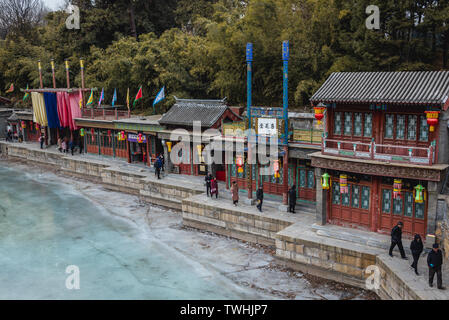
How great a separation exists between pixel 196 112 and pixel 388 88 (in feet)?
42.8

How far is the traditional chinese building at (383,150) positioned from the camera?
15398 mm

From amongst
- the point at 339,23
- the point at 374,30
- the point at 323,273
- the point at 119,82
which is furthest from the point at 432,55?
the point at 119,82

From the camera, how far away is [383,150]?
16.9 metres

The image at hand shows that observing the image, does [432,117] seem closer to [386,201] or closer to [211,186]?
[386,201]

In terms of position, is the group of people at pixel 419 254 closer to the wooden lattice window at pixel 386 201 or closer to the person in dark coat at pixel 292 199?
the wooden lattice window at pixel 386 201

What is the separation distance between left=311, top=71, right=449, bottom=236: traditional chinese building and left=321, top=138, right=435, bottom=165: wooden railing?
32 millimetres

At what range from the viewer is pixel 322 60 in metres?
28.0

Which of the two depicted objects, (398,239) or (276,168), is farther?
(276,168)

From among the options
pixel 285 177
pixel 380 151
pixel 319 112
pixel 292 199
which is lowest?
pixel 292 199

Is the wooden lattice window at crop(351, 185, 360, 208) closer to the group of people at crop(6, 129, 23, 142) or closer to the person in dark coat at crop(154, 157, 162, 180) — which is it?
the person in dark coat at crop(154, 157, 162, 180)

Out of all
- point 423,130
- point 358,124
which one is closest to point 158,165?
point 358,124

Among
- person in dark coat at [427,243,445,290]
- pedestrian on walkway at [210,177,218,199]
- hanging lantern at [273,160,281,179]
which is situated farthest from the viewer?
pedestrian on walkway at [210,177,218,199]

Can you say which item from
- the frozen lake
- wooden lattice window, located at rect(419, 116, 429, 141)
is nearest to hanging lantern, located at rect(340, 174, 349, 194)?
wooden lattice window, located at rect(419, 116, 429, 141)

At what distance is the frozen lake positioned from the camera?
618 inches
